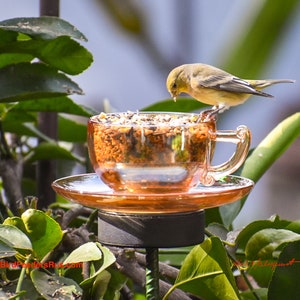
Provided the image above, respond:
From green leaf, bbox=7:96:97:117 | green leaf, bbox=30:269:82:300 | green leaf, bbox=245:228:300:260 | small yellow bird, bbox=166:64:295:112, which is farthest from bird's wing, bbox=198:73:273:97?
green leaf, bbox=30:269:82:300

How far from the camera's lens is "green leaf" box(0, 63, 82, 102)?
0.97 m

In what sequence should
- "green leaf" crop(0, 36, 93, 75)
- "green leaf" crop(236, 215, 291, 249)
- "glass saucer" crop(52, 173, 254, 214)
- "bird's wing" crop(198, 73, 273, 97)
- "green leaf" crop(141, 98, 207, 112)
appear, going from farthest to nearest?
"green leaf" crop(141, 98, 207, 112)
"bird's wing" crop(198, 73, 273, 97)
"green leaf" crop(0, 36, 93, 75)
"green leaf" crop(236, 215, 291, 249)
"glass saucer" crop(52, 173, 254, 214)

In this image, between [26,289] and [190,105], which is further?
[190,105]

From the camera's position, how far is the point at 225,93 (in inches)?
43.2

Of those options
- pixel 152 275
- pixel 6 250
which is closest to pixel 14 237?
pixel 6 250

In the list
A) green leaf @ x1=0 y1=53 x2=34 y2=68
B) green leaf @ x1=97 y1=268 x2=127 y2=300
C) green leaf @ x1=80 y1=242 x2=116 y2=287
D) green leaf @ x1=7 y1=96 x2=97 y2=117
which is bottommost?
green leaf @ x1=97 y1=268 x2=127 y2=300

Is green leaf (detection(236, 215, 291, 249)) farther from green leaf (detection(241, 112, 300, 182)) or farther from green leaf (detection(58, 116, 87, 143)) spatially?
green leaf (detection(58, 116, 87, 143))

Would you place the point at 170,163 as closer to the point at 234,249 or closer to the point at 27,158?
the point at 234,249

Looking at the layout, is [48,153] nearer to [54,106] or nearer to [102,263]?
[54,106]

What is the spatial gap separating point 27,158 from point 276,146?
→ 357mm

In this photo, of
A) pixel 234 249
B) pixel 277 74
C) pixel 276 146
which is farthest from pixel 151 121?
pixel 277 74

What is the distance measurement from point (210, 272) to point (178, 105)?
449 millimetres

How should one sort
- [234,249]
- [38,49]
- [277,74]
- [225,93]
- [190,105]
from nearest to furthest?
1. [234,249]
2. [38,49]
3. [225,93]
4. [190,105]
5. [277,74]

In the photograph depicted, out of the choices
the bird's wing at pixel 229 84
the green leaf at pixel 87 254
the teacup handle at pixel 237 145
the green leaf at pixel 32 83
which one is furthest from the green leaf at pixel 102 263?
the bird's wing at pixel 229 84
